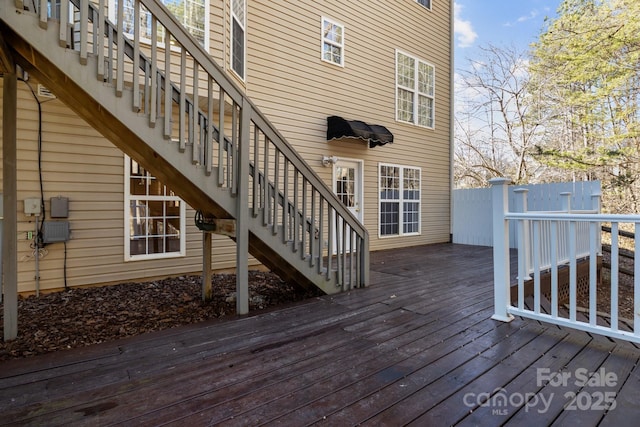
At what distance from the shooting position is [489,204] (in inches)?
307

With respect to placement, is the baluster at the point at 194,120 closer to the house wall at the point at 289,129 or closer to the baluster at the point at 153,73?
the baluster at the point at 153,73

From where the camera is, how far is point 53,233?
372 cm

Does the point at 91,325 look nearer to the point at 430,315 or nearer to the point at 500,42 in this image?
the point at 430,315

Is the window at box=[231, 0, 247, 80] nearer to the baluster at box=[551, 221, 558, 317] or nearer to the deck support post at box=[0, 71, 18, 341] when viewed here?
the deck support post at box=[0, 71, 18, 341]

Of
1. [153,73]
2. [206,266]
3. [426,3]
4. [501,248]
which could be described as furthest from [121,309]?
[426,3]

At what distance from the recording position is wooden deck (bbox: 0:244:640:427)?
1.51 metres

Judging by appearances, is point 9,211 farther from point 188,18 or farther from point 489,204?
point 489,204

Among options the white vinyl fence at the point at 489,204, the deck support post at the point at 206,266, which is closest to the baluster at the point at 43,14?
the deck support post at the point at 206,266

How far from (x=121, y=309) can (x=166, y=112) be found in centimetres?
207

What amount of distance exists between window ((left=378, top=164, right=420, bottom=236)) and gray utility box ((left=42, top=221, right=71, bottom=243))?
219 inches

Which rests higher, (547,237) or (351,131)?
(351,131)

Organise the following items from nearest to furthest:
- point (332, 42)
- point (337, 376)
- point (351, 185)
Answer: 1. point (337, 376)
2. point (332, 42)
3. point (351, 185)

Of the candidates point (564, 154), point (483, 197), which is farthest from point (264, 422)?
point (564, 154)

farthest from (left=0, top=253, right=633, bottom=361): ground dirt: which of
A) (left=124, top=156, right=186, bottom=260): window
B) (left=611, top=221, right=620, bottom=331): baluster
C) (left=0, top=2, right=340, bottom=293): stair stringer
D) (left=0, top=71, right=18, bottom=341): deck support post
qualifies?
(left=611, top=221, right=620, bottom=331): baluster
